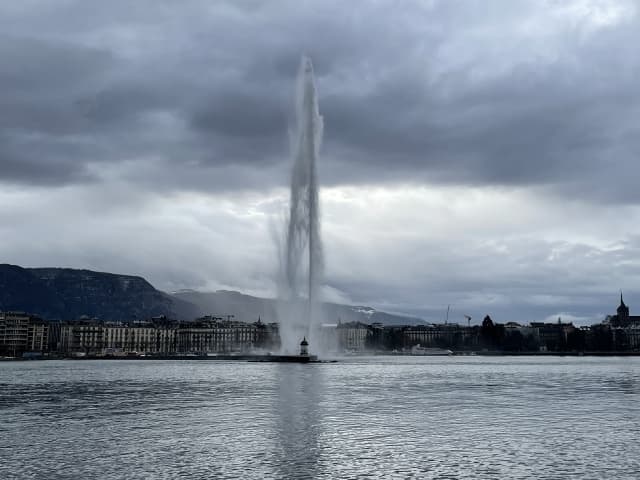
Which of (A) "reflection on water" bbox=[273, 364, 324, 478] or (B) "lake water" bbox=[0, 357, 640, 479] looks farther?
(A) "reflection on water" bbox=[273, 364, 324, 478]

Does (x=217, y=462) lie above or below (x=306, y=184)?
below

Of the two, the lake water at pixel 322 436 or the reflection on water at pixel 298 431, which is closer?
the lake water at pixel 322 436

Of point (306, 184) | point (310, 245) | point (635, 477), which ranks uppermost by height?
point (306, 184)

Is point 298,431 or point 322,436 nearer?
point 322,436

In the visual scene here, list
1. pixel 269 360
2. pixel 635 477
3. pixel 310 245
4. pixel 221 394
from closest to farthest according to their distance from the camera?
pixel 635 477
pixel 221 394
pixel 310 245
pixel 269 360

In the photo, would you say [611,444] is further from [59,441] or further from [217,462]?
[59,441]

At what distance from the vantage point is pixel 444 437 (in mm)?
32625

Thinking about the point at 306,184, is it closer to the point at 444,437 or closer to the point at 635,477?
the point at 444,437

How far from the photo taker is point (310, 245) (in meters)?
107

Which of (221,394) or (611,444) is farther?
(221,394)

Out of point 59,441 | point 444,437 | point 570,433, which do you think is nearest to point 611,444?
point 570,433

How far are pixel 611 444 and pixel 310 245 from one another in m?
78.0

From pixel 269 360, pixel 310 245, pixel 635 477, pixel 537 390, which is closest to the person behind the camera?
pixel 635 477

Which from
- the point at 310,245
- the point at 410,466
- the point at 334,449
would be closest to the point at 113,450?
the point at 334,449
